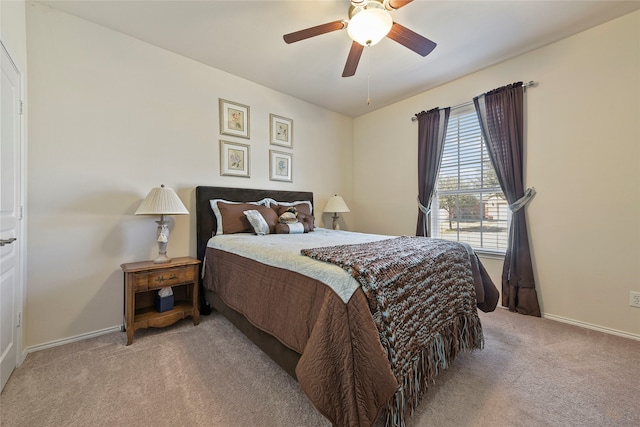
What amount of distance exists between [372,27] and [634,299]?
3022 mm

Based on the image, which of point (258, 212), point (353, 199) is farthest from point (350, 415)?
point (353, 199)

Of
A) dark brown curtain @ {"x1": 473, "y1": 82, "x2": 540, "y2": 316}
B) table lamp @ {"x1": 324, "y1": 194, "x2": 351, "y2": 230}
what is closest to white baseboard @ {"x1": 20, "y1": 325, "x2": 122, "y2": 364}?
table lamp @ {"x1": 324, "y1": 194, "x2": 351, "y2": 230}

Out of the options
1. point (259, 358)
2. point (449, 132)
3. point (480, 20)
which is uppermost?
point (480, 20)

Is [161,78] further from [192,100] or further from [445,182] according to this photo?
[445,182]

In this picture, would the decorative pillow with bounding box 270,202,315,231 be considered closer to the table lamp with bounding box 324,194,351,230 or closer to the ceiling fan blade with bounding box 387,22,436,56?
the table lamp with bounding box 324,194,351,230

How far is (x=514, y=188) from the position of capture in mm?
2678

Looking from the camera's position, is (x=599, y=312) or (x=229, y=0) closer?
(x=229, y=0)

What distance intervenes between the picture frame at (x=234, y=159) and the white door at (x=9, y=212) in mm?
1544

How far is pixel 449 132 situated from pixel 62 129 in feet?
13.0

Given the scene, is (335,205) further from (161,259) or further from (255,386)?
(255,386)

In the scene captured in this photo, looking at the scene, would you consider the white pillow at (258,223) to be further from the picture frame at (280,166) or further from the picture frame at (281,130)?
the picture frame at (281,130)

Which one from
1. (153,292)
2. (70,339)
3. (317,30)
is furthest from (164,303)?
(317,30)

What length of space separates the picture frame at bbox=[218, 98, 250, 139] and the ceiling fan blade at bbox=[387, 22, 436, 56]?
6.23ft

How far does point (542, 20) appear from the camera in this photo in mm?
2193
